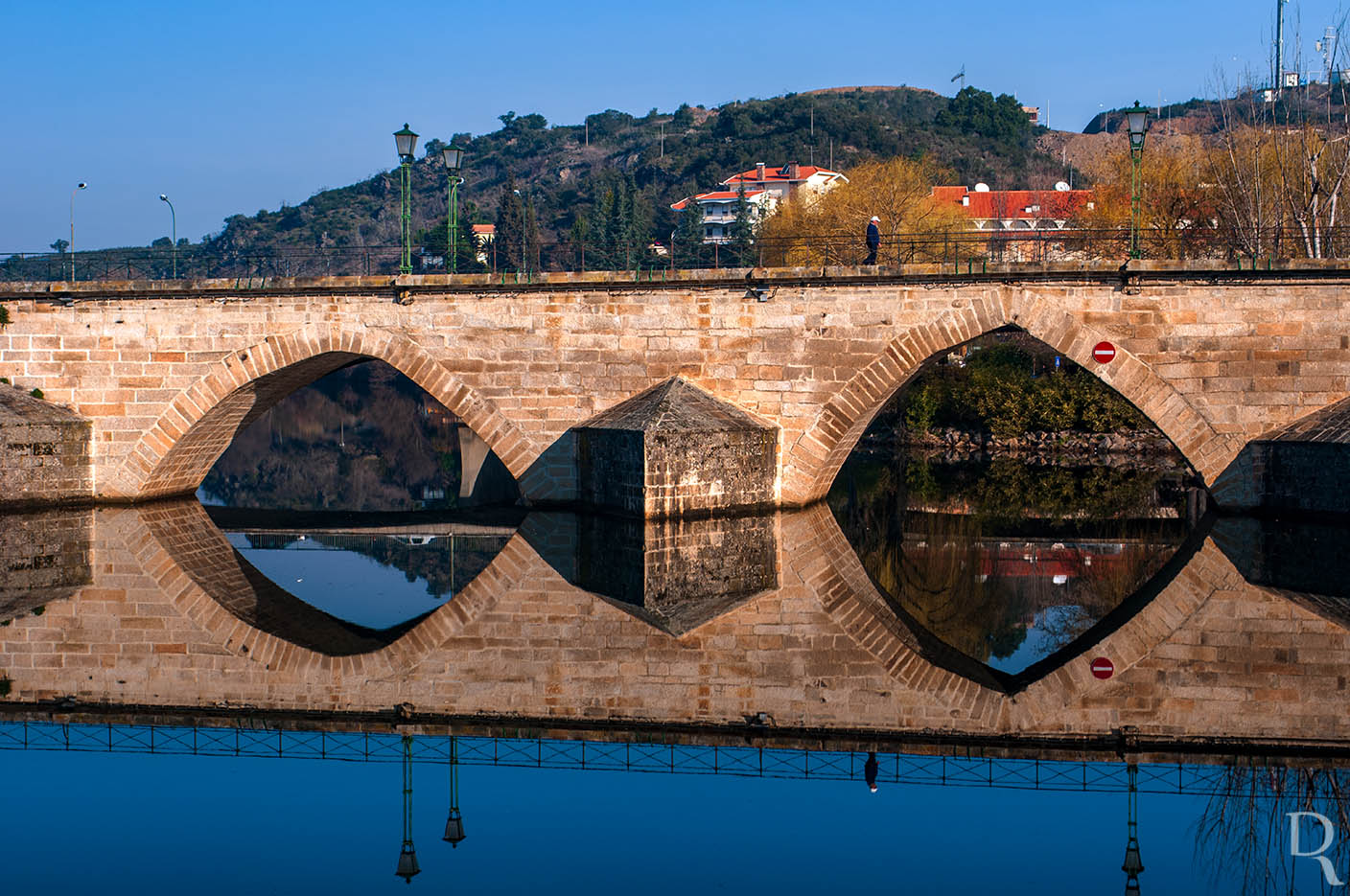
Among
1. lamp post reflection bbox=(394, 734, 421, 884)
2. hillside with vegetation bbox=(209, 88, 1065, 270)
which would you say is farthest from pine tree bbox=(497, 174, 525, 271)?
lamp post reflection bbox=(394, 734, 421, 884)

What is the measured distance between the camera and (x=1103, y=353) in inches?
892

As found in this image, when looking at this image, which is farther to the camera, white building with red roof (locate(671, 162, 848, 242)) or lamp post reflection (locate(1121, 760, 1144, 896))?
white building with red roof (locate(671, 162, 848, 242))

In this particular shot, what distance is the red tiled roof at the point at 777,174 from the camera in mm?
97938

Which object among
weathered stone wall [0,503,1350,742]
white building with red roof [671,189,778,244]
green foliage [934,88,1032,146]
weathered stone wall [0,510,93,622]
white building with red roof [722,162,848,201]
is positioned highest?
green foliage [934,88,1032,146]

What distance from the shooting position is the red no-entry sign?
22.6m

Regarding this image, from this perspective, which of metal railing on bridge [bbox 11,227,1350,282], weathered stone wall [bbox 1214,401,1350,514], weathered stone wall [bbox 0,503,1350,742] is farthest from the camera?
metal railing on bridge [bbox 11,227,1350,282]

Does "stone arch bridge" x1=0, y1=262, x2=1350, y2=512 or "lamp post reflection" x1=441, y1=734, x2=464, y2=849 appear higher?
"stone arch bridge" x1=0, y1=262, x2=1350, y2=512

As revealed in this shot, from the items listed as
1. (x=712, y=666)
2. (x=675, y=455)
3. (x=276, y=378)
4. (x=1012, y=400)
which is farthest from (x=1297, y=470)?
(x=276, y=378)

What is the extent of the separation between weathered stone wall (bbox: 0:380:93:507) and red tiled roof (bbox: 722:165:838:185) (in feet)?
242

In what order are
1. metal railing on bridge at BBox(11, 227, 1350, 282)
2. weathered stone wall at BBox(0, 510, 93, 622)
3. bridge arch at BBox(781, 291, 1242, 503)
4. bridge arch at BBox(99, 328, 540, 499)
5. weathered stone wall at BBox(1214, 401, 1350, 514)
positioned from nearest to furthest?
weathered stone wall at BBox(0, 510, 93, 622), weathered stone wall at BBox(1214, 401, 1350, 514), bridge arch at BBox(781, 291, 1242, 503), metal railing on bridge at BBox(11, 227, 1350, 282), bridge arch at BBox(99, 328, 540, 499)

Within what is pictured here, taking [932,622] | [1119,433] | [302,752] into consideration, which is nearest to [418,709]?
[302,752]

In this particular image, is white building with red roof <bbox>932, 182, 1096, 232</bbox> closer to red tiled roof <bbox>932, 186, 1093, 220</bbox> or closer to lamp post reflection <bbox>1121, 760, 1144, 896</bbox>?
red tiled roof <bbox>932, 186, 1093, 220</bbox>

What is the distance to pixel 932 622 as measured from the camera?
50.3ft

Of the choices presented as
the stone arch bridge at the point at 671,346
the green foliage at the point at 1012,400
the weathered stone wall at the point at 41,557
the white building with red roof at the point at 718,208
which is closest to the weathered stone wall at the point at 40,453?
the stone arch bridge at the point at 671,346
